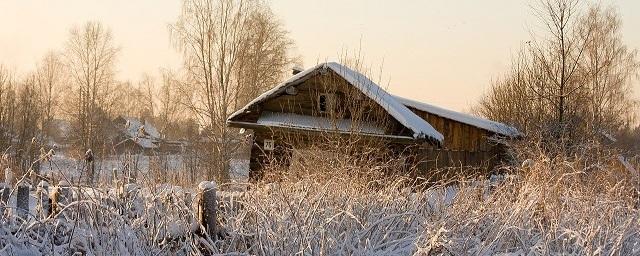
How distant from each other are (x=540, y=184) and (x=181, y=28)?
18.9 m

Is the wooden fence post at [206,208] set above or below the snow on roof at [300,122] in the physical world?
below

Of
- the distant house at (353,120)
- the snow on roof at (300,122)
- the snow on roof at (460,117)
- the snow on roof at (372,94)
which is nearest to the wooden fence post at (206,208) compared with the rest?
the distant house at (353,120)

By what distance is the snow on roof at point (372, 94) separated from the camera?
11727 millimetres

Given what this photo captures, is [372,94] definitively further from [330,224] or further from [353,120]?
[330,224]

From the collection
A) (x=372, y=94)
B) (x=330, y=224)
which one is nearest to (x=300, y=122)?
(x=372, y=94)

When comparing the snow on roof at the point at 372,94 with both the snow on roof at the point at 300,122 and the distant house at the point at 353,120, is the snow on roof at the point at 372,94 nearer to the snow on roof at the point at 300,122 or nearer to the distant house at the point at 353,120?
the distant house at the point at 353,120

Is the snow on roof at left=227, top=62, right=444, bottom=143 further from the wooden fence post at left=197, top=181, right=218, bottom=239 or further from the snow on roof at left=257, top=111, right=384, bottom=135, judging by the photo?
the wooden fence post at left=197, top=181, right=218, bottom=239

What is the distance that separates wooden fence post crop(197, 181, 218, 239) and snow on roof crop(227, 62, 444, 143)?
7.31 m

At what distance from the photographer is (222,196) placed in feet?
17.9

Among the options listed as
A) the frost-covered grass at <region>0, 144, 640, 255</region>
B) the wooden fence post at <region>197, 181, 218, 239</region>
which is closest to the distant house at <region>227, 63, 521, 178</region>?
the frost-covered grass at <region>0, 144, 640, 255</region>

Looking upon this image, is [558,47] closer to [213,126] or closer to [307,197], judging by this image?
[307,197]

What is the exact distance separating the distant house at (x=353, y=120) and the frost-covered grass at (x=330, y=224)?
521 cm

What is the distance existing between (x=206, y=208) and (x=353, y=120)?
22.0ft

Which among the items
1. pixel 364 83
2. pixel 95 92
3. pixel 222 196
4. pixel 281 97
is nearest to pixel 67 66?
pixel 95 92
